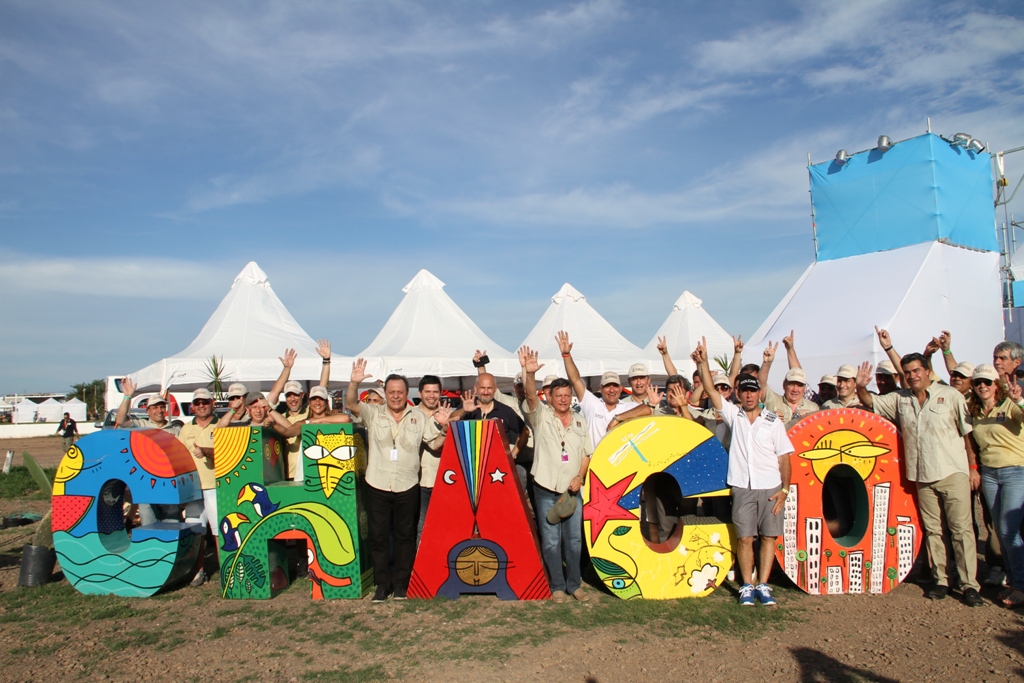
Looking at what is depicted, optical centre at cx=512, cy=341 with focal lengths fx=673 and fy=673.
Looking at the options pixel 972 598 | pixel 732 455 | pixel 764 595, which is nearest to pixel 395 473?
pixel 732 455

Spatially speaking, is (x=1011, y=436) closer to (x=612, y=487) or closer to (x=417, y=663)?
(x=612, y=487)

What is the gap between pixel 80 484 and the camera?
5.81 metres

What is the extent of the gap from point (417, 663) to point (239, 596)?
216cm

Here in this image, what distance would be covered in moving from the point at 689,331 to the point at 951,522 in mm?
24370

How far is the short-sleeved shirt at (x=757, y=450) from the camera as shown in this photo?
16.7ft

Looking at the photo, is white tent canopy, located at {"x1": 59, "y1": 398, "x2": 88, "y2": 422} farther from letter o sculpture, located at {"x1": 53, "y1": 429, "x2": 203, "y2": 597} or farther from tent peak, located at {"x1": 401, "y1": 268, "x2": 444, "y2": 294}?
letter o sculpture, located at {"x1": 53, "y1": 429, "x2": 203, "y2": 597}

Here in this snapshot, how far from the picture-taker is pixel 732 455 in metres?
5.20

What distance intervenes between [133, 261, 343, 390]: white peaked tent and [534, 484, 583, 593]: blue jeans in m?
15.9

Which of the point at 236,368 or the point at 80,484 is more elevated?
the point at 236,368

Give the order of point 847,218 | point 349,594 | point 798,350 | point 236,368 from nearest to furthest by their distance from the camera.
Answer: point 349,594
point 798,350
point 847,218
point 236,368

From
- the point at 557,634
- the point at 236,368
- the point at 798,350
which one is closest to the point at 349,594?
the point at 557,634

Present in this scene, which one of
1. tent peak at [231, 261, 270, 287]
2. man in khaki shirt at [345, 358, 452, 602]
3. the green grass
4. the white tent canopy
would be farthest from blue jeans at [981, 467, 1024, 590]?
the white tent canopy

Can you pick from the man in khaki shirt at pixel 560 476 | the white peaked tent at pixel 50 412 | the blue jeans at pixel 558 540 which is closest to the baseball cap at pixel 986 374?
the man in khaki shirt at pixel 560 476

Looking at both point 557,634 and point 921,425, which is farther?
point 921,425
